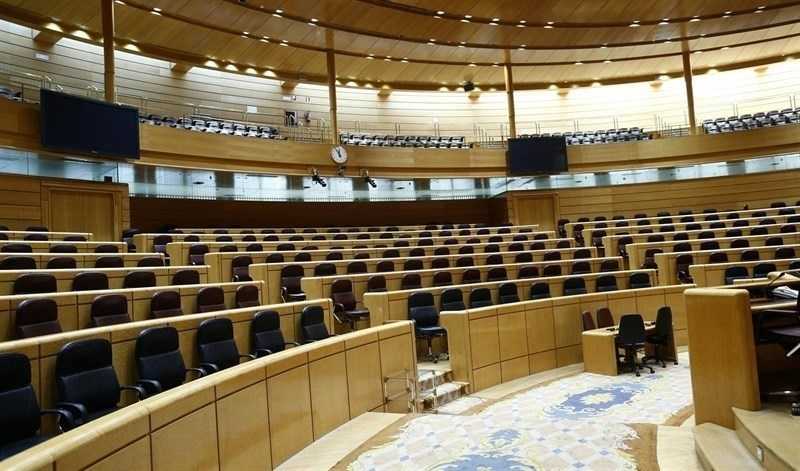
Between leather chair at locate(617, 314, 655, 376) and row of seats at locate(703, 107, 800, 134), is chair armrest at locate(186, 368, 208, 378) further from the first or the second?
row of seats at locate(703, 107, 800, 134)

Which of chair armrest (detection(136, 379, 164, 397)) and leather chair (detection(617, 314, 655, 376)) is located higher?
chair armrest (detection(136, 379, 164, 397))

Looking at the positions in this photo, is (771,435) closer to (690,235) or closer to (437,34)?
(690,235)

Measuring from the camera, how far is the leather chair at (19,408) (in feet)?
8.83

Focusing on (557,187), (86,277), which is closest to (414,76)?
(557,187)

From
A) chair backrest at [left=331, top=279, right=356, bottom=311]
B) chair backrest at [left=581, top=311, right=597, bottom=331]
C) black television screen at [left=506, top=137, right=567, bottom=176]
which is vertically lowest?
chair backrest at [left=581, top=311, right=597, bottom=331]

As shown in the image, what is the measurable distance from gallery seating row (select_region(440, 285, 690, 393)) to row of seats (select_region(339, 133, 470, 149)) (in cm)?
882

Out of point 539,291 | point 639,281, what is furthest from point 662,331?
point 639,281

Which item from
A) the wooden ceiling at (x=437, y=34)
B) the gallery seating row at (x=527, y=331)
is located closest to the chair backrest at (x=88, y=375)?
the gallery seating row at (x=527, y=331)

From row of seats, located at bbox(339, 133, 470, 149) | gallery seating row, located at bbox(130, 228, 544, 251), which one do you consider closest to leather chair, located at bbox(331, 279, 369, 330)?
gallery seating row, located at bbox(130, 228, 544, 251)

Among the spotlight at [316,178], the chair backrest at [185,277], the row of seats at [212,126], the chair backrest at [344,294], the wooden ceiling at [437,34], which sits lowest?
the chair backrest at [344,294]

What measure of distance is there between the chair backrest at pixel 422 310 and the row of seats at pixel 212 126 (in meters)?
7.76

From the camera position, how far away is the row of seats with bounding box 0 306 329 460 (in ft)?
9.04

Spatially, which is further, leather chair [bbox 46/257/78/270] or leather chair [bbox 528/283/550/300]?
leather chair [bbox 528/283/550/300]

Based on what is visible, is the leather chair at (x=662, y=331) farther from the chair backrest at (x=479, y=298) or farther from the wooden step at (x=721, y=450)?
the wooden step at (x=721, y=450)
